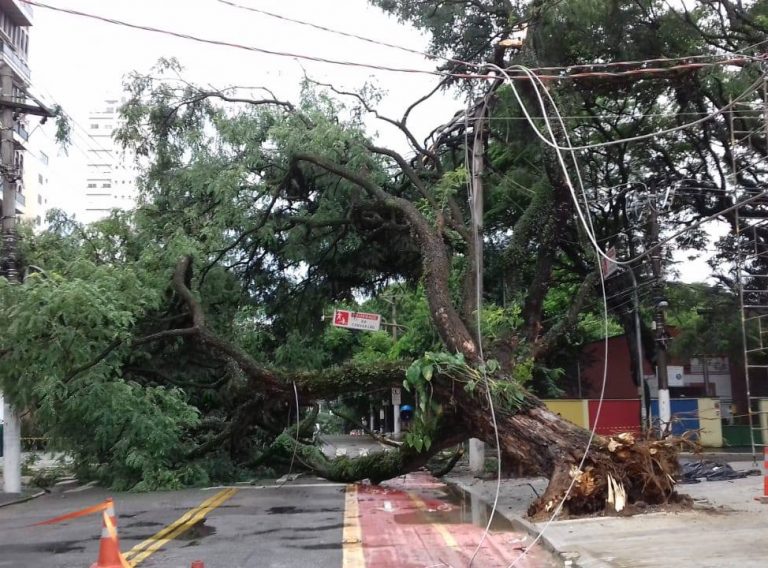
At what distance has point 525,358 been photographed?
15.0 metres

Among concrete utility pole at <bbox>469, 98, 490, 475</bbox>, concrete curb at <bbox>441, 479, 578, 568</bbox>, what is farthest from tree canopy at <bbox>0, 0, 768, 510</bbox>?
concrete curb at <bbox>441, 479, 578, 568</bbox>

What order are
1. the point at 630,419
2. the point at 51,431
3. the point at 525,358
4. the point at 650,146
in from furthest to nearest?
the point at 630,419
the point at 650,146
the point at 51,431
the point at 525,358

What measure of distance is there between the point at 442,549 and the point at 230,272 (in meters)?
11.7

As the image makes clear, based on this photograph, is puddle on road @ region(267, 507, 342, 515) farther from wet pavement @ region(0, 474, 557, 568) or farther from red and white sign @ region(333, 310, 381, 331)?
red and white sign @ region(333, 310, 381, 331)

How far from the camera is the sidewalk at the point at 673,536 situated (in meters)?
6.98

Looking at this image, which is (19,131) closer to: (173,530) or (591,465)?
(173,530)

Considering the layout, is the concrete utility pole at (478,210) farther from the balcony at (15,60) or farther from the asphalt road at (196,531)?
the balcony at (15,60)

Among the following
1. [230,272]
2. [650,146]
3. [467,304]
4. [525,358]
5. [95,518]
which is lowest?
[95,518]

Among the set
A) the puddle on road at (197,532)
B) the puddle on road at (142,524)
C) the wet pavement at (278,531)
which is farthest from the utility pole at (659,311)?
the puddle on road at (142,524)

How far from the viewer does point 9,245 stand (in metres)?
15.5

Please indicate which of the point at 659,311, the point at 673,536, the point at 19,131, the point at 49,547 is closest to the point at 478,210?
the point at 659,311

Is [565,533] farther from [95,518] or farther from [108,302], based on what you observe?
[108,302]

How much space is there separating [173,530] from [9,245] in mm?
8641

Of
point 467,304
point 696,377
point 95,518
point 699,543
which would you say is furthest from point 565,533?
point 696,377
